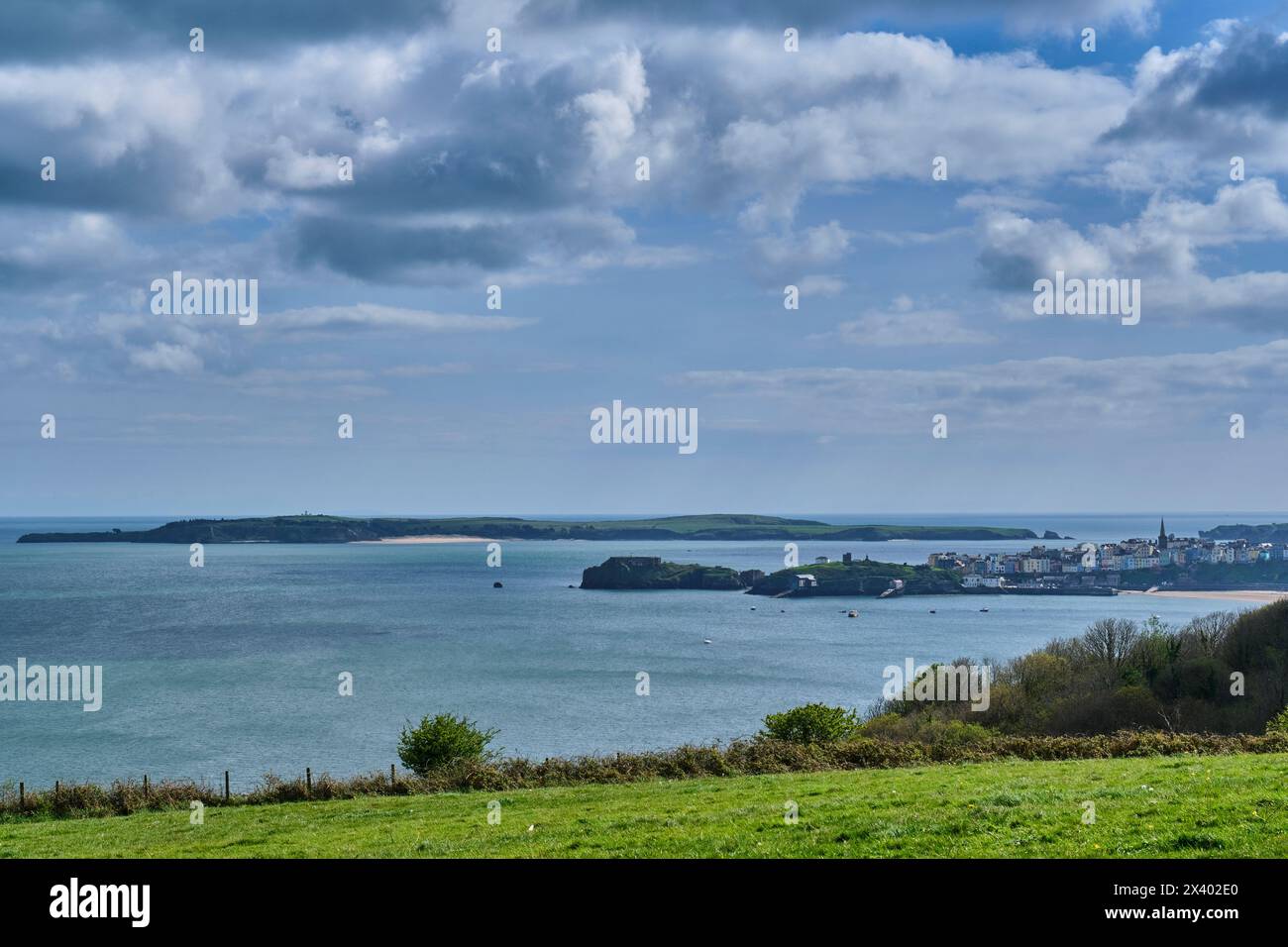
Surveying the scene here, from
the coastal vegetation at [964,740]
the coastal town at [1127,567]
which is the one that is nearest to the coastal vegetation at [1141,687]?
the coastal vegetation at [964,740]

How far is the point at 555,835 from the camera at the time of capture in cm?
1592

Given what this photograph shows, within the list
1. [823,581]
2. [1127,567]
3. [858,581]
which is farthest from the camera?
[1127,567]

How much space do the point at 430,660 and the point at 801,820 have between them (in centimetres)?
9619

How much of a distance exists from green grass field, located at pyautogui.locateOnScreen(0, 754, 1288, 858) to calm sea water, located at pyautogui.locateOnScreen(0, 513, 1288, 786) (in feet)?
125

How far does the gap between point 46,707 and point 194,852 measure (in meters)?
→ 81.9

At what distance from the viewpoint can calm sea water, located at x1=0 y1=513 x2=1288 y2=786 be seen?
6950cm

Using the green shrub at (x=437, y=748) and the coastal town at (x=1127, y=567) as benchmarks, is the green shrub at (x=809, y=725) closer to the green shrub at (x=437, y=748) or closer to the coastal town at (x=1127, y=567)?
the green shrub at (x=437, y=748)

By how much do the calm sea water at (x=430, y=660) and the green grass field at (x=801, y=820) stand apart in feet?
125

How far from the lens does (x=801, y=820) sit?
1528 centimetres

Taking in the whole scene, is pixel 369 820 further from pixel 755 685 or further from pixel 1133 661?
pixel 755 685
